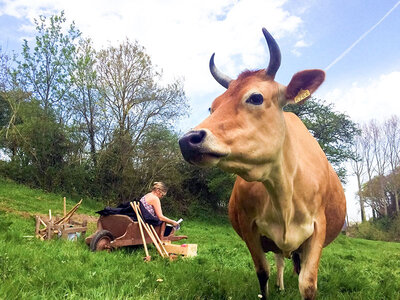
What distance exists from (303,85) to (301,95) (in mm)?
91

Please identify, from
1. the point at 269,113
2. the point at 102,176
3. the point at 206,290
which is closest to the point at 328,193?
the point at 269,113

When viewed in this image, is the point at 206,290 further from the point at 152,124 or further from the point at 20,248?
the point at 152,124

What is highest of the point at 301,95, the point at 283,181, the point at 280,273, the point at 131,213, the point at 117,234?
the point at 301,95

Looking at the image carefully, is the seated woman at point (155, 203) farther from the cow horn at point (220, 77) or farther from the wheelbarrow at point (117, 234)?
the cow horn at point (220, 77)

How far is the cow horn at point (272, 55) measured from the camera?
282 cm

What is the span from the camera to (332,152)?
24.0 metres

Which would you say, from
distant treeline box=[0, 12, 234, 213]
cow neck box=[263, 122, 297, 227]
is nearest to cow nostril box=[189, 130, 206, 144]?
cow neck box=[263, 122, 297, 227]

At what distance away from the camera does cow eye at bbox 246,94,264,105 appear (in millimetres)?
2697

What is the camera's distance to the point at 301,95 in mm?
2941

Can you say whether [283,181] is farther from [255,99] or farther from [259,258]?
[259,258]

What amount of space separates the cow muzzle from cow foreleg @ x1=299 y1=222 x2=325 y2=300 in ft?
5.15

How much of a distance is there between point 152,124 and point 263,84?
19.8 metres

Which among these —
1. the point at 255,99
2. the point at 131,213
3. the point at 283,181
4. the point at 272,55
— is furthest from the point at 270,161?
the point at 131,213

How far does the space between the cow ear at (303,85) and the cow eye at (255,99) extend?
36 cm
